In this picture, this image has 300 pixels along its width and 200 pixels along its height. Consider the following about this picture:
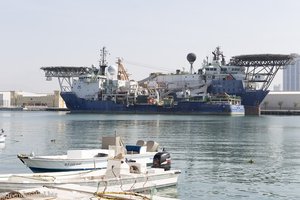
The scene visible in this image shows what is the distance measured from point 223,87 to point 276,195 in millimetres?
121610

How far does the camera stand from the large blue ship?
464 feet

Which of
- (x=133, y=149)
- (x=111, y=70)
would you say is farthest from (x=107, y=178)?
(x=111, y=70)

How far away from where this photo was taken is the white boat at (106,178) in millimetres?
19359

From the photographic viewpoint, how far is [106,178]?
20562mm

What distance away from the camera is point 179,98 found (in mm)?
145375

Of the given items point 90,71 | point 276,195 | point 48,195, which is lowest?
point 276,195

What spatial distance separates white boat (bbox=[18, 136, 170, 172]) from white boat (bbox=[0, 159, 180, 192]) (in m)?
4.49

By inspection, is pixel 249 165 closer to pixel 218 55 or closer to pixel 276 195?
pixel 276 195

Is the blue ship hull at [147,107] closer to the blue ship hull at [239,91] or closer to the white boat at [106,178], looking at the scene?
the blue ship hull at [239,91]

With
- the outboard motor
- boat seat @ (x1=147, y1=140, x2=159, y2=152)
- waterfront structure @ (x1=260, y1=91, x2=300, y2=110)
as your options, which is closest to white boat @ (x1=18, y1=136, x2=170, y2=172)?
boat seat @ (x1=147, y1=140, x2=159, y2=152)

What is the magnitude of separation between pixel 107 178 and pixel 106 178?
4 cm

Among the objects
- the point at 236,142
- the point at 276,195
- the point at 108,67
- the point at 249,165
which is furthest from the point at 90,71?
the point at 276,195

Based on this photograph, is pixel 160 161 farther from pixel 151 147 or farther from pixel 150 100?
pixel 150 100

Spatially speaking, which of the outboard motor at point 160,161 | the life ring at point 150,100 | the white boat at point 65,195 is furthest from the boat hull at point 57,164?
the life ring at point 150,100
